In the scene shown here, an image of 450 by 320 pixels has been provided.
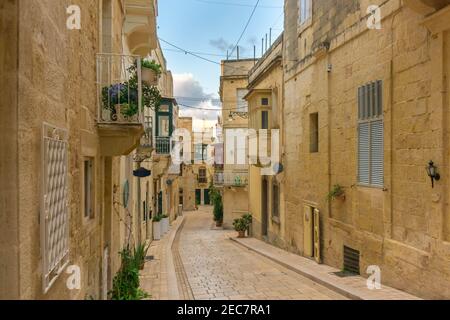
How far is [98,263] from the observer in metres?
5.90

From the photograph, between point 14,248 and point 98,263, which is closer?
point 14,248

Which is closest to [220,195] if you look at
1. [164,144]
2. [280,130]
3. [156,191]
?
[156,191]

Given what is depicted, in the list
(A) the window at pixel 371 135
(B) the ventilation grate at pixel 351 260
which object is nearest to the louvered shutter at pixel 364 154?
(A) the window at pixel 371 135

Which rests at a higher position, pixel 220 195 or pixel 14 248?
pixel 14 248

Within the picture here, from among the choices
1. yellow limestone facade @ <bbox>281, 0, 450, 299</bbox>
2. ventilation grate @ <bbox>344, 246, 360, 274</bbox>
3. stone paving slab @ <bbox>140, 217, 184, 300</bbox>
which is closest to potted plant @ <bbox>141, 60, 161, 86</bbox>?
stone paving slab @ <bbox>140, 217, 184, 300</bbox>

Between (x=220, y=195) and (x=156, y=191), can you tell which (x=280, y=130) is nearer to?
(x=156, y=191)

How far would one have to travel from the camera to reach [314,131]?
11.8m

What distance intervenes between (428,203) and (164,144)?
13.7m

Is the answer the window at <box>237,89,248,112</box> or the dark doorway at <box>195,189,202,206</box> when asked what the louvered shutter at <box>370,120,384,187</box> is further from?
the dark doorway at <box>195,189,202,206</box>

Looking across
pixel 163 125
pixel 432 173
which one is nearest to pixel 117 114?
pixel 432 173

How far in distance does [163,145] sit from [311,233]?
9128mm

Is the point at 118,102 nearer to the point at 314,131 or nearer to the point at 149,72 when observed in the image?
the point at 149,72

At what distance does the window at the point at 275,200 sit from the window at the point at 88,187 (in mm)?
10860
